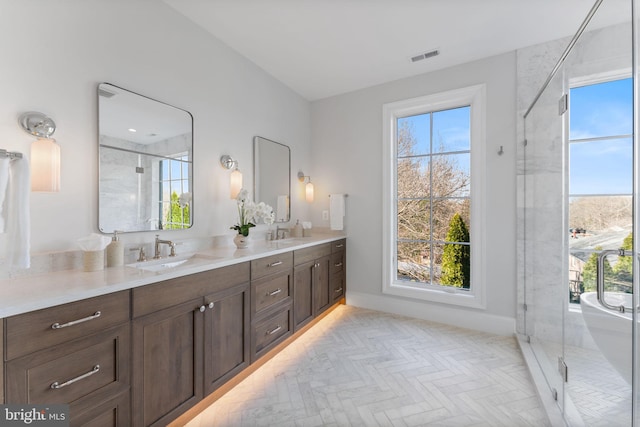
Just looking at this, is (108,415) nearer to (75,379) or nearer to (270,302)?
(75,379)

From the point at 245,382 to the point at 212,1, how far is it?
2.74 metres

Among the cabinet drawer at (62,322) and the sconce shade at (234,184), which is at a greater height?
the sconce shade at (234,184)

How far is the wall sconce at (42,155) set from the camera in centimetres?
134

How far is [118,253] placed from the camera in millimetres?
1608

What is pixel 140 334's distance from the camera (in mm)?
1298

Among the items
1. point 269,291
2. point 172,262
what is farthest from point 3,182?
point 269,291

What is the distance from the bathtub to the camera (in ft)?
3.76

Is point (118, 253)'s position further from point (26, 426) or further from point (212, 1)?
point (212, 1)

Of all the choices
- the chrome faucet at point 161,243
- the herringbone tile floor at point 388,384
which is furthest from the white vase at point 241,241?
the herringbone tile floor at point 388,384

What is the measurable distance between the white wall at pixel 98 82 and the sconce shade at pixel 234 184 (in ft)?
0.24

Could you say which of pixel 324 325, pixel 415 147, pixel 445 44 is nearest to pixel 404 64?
pixel 445 44

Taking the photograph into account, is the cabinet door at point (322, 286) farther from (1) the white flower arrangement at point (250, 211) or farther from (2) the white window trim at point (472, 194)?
(1) the white flower arrangement at point (250, 211)

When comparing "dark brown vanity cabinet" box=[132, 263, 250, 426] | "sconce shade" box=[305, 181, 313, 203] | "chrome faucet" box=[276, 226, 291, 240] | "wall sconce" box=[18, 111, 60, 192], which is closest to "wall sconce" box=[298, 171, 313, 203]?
"sconce shade" box=[305, 181, 313, 203]

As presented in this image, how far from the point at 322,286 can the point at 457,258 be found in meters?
1.48
